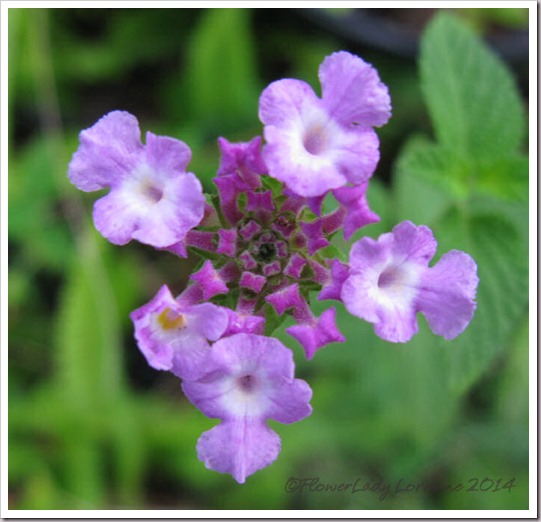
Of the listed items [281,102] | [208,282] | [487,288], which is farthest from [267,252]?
[487,288]

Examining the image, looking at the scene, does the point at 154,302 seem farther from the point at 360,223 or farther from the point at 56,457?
the point at 56,457

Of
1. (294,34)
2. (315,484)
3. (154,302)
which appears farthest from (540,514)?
(294,34)

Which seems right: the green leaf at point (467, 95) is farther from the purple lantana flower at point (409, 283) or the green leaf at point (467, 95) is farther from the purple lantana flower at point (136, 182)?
the purple lantana flower at point (136, 182)

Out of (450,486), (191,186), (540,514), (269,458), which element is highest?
(191,186)

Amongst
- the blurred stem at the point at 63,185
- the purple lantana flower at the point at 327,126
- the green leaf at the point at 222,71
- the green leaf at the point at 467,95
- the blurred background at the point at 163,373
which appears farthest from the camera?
the green leaf at the point at 222,71

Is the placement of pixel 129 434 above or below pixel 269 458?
below

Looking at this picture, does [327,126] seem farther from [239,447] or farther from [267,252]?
[239,447]

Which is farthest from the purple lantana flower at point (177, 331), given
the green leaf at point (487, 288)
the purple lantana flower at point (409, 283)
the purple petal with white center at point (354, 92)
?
the green leaf at point (487, 288)
